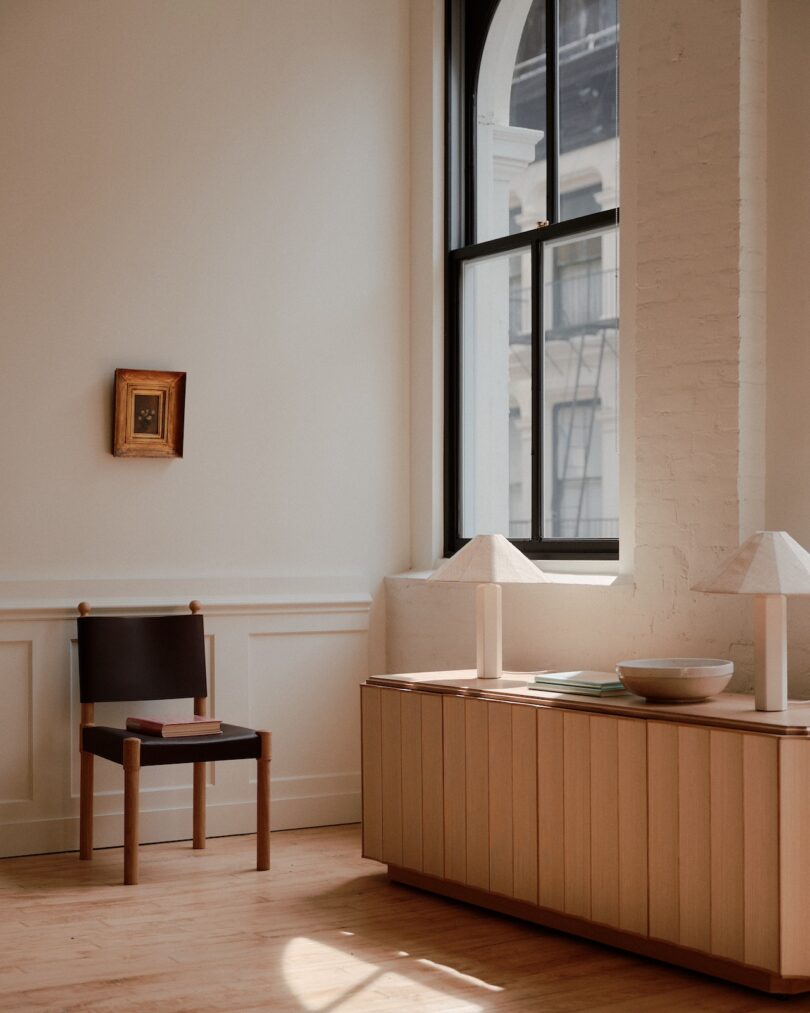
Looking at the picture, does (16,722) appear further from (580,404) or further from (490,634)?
(580,404)

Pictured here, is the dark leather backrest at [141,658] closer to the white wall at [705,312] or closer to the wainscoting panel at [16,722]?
the wainscoting panel at [16,722]

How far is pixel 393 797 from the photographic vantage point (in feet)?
14.3

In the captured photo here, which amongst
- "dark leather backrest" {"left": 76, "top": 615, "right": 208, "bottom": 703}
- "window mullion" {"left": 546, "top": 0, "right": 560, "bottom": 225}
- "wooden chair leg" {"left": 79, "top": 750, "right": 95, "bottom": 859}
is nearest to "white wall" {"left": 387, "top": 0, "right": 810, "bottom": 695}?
"window mullion" {"left": 546, "top": 0, "right": 560, "bottom": 225}

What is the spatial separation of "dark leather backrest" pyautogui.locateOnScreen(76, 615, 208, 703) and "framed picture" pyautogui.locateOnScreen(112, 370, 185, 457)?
645 millimetres

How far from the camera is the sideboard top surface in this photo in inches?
127

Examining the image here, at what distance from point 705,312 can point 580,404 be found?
1.46 metres

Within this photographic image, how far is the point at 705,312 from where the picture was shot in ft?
13.5

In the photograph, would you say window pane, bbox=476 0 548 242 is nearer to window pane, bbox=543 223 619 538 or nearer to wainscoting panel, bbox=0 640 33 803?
window pane, bbox=543 223 619 538

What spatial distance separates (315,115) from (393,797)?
2769 mm

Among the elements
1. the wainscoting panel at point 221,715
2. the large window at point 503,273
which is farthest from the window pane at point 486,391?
the wainscoting panel at point 221,715

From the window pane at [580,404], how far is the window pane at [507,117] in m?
0.39

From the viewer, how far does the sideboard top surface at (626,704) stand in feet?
10.5

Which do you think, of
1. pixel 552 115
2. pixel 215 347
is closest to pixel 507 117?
pixel 552 115

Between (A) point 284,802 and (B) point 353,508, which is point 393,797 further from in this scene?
(B) point 353,508
